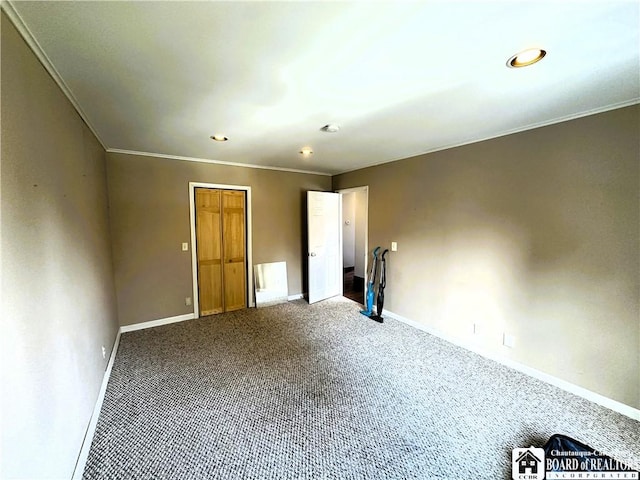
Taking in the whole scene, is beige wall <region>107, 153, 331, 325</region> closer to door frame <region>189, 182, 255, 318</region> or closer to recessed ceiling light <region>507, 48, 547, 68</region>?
door frame <region>189, 182, 255, 318</region>

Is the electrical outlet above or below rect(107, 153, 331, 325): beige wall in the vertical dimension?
below

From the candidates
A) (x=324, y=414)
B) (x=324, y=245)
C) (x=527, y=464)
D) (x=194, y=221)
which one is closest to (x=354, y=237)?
(x=324, y=245)

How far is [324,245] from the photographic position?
468 cm

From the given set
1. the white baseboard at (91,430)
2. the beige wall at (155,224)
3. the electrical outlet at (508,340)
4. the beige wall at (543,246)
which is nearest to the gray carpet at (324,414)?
the white baseboard at (91,430)

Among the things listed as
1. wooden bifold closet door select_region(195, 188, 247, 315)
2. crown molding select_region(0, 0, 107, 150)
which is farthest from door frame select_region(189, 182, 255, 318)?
crown molding select_region(0, 0, 107, 150)

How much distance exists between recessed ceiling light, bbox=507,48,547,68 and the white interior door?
10.4 feet

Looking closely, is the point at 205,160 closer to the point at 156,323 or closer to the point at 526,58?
the point at 156,323

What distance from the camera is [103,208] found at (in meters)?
2.88

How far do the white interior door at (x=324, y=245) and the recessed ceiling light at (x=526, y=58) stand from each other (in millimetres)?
3173

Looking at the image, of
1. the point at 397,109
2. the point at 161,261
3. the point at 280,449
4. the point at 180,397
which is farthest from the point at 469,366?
the point at 161,261

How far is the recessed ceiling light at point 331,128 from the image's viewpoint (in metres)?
2.40

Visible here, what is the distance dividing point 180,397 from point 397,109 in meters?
3.02

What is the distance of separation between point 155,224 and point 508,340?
4485 millimetres

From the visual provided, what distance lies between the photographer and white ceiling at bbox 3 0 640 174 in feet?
3.62
